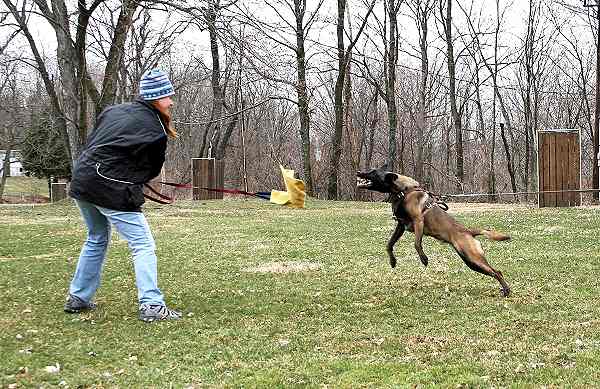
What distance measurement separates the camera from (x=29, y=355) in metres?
4.29

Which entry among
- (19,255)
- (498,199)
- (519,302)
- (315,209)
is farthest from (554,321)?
(498,199)

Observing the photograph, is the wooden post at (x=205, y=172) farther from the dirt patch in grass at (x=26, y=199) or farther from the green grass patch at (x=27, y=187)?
the green grass patch at (x=27, y=187)

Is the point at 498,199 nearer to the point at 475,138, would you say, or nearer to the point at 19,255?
the point at 475,138

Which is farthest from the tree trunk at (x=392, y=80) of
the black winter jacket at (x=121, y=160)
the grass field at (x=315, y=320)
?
the black winter jacket at (x=121, y=160)

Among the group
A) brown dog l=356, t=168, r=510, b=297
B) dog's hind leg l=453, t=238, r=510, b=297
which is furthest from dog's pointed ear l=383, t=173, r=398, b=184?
dog's hind leg l=453, t=238, r=510, b=297

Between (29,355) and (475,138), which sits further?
(475,138)

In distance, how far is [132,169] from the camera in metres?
5.15

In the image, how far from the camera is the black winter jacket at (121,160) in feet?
16.7

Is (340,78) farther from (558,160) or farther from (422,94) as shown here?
(558,160)

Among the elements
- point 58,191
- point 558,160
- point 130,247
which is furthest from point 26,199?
point 130,247

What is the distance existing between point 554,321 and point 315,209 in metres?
13.4

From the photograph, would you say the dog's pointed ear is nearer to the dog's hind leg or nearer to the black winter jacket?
the dog's hind leg

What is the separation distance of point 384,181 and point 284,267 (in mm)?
2465

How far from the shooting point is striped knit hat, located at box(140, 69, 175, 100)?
526 cm
